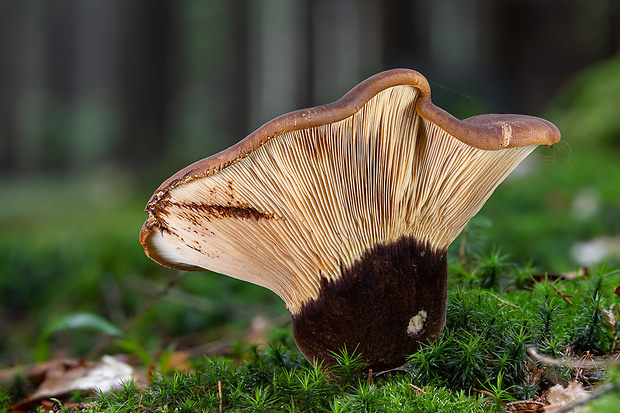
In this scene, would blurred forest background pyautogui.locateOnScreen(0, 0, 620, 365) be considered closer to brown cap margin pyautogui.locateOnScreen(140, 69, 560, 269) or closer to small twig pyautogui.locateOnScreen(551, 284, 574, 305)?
brown cap margin pyautogui.locateOnScreen(140, 69, 560, 269)

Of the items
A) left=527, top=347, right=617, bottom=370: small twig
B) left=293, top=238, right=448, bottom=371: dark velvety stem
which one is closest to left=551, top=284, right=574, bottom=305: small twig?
left=527, top=347, right=617, bottom=370: small twig

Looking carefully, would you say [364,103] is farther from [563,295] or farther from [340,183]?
[563,295]

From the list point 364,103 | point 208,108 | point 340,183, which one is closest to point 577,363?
point 340,183

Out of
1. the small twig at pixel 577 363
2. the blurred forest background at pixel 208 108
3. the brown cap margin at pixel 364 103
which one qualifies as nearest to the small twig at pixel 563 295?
the small twig at pixel 577 363

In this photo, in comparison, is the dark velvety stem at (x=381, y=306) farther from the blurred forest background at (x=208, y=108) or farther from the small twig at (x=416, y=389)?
the blurred forest background at (x=208, y=108)

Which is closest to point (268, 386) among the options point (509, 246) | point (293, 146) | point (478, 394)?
point (478, 394)

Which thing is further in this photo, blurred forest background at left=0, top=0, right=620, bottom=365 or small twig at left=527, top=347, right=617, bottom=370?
blurred forest background at left=0, top=0, right=620, bottom=365
